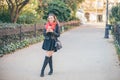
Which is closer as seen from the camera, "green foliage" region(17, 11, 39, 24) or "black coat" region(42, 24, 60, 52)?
"black coat" region(42, 24, 60, 52)

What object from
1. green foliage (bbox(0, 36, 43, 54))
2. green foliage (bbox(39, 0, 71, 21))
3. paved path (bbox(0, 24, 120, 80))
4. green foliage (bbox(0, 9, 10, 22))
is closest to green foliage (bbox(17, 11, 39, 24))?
green foliage (bbox(0, 9, 10, 22))

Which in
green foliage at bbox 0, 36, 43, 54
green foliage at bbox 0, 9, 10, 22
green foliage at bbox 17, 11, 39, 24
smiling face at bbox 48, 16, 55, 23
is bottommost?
green foliage at bbox 0, 36, 43, 54

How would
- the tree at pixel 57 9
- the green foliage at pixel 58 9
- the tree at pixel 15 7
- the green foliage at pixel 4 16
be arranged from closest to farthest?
1. the tree at pixel 15 7
2. the green foliage at pixel 4 16
3. the tree at pixel 57 9
4. the green foliage at pixel 58 9

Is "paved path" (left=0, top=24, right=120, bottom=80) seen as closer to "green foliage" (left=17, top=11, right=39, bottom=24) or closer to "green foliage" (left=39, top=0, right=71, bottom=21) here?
"green foliage" (left=17, top=11, right=39, bottom=24)

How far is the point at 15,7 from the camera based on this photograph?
26.5m

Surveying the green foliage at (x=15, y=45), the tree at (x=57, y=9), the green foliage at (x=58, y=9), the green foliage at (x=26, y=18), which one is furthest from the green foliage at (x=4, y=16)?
the green foliage at (x=58, y=9)

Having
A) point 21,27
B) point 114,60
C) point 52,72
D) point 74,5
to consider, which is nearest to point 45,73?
point 52,72

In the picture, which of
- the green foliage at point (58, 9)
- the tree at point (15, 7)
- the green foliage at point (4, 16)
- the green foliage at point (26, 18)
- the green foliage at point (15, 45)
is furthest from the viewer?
the green foliage at point (58, 9)

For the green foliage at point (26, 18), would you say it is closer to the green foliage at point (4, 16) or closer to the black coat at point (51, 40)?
the green foliage at point (4, 16)

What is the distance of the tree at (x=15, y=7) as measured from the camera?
25.0 meters

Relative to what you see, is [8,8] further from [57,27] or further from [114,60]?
[57,27]

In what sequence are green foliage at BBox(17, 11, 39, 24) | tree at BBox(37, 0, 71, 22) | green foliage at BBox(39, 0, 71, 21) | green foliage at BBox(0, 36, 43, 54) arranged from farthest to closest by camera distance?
green foliage at BBox(39, 0, 71, 21), tree at BBox(37, 0, 71, 22), green foliage at BBox(17, 11, 39, 24), green foliage at BBox(0, 36, 43, 54)

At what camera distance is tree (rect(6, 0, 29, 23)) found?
81.9 ft

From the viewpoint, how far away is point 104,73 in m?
11.5
